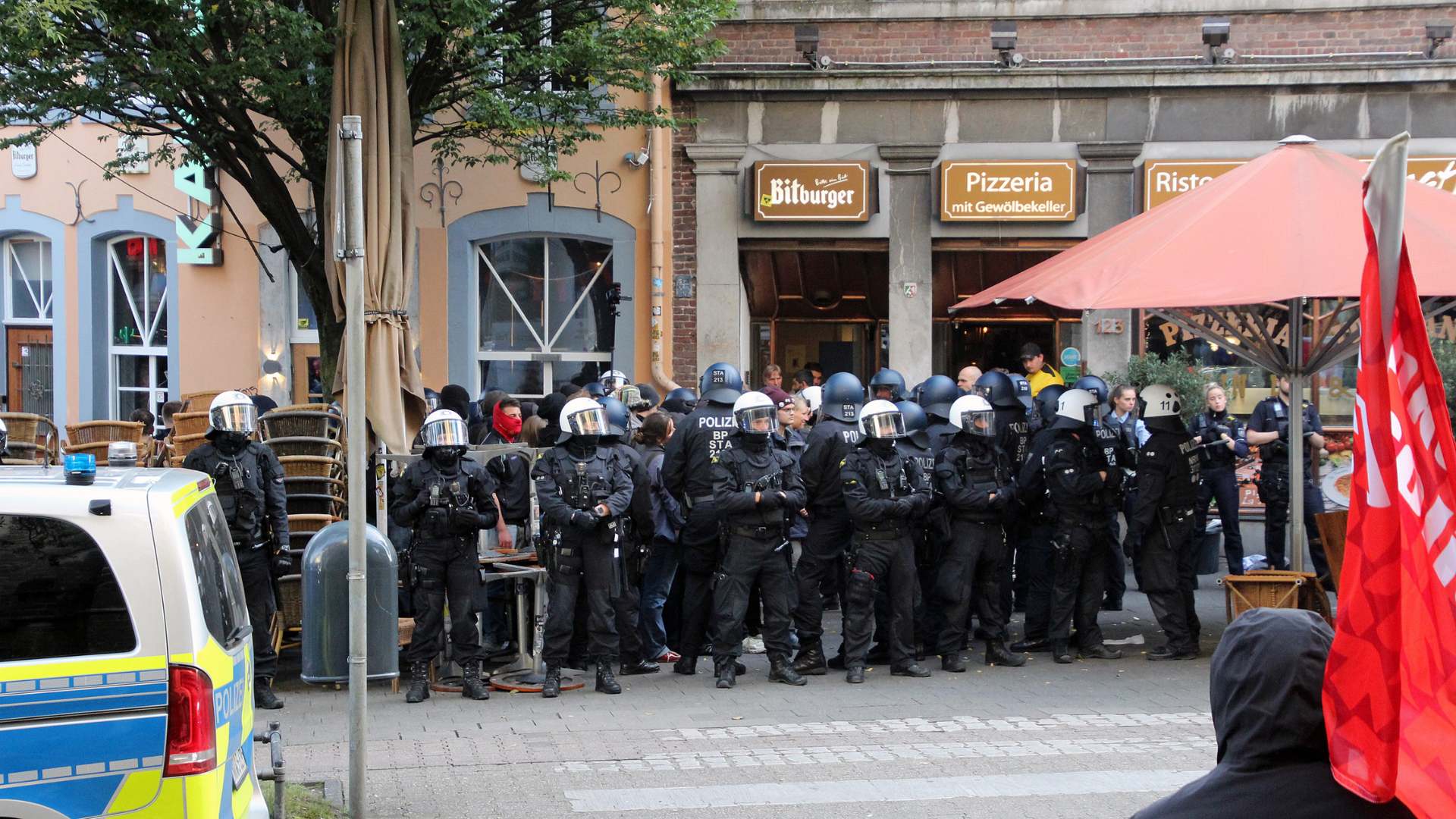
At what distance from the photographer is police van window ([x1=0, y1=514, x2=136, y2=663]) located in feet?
14.6

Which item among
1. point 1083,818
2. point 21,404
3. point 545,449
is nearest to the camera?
point 1083,818

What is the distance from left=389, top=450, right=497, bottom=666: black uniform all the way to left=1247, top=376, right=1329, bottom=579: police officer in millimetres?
7084

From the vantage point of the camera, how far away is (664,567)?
10.5m

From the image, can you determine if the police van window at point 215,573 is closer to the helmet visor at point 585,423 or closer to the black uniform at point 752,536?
the helmet visor at point 585,423

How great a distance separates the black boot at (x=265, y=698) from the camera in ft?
29.9

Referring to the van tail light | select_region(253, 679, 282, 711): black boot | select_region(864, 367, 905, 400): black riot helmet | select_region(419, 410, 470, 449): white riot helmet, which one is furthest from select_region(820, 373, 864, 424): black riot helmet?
the van tail light

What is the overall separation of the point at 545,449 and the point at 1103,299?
3.76 metres

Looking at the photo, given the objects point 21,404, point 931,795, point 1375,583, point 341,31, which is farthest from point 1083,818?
point 21,404

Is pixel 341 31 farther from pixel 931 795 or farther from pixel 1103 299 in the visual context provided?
pixel 931 795

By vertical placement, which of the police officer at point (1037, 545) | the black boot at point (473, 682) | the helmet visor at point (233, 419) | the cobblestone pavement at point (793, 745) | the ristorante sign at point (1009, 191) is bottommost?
the cobblestone pavement at point (793, 745)

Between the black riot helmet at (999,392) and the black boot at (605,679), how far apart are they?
12.8 feet

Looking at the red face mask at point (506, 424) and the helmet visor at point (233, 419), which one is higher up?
the helmet visor at point (233, 419)

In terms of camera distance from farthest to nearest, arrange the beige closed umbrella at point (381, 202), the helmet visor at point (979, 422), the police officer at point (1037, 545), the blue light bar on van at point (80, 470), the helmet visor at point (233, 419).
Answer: the police officer at point (1037, 545) → the helmet visor at point (979, 422) → the helmet visor at point (233, 419) → the beige closed umbrella at point (381, 202) → the blue light bar on van at point (80, 470)

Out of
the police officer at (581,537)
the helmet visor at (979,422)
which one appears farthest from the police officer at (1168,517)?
the police officer at (581,537)
